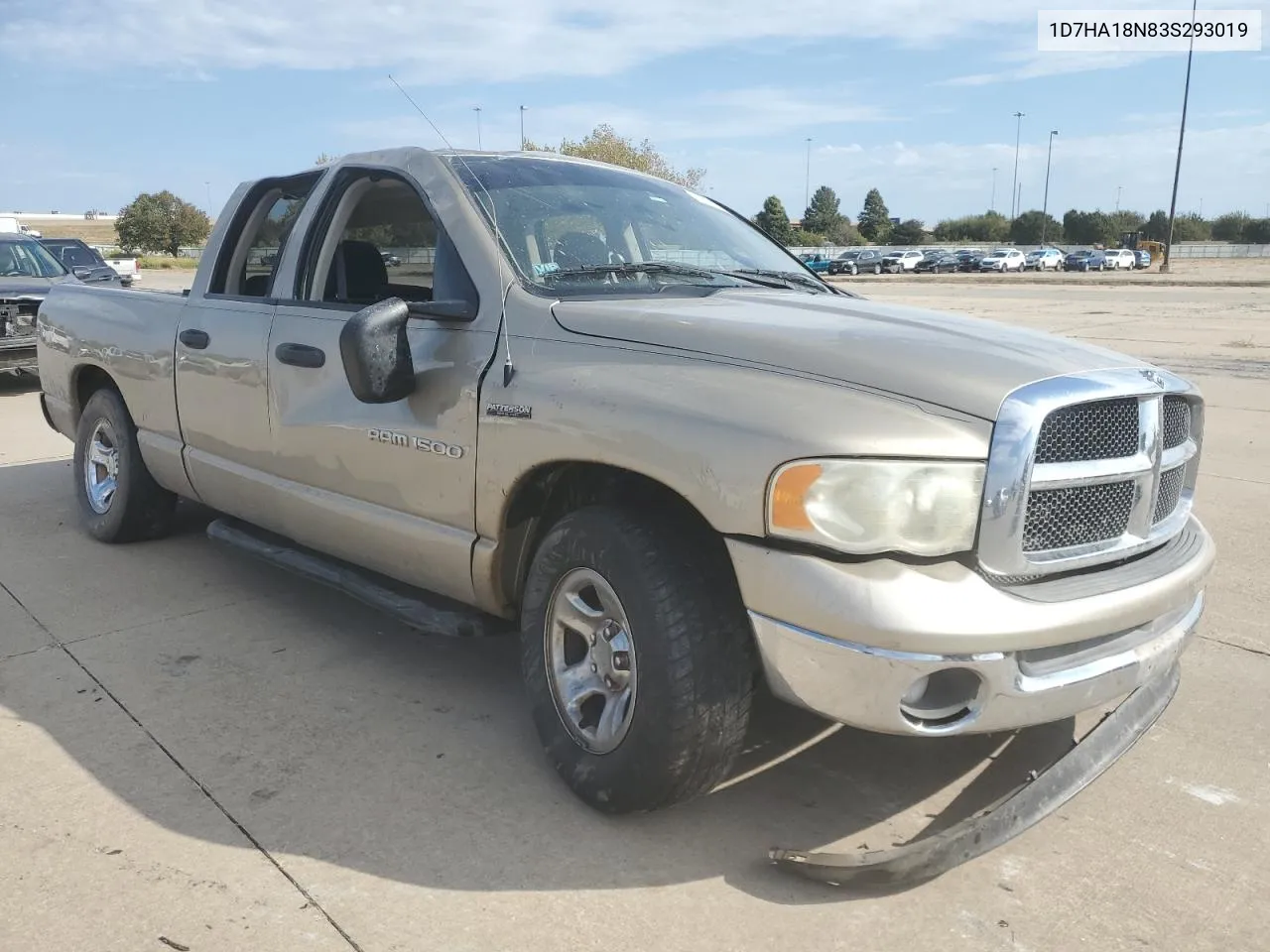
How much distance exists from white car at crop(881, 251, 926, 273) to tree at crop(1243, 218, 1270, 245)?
41.6 m

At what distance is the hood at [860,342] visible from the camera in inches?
105

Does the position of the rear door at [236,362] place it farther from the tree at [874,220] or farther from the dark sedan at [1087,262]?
the tree at [874,220]

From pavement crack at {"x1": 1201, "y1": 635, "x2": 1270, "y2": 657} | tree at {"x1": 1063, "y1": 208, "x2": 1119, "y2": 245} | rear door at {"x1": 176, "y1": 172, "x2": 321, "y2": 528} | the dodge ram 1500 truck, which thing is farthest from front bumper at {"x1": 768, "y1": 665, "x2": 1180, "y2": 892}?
tree at {"x1": 1063, "y1": 208, "x2": 1119, "y2": 245}

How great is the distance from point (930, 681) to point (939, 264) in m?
65.0

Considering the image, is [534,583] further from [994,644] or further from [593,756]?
[994,644]

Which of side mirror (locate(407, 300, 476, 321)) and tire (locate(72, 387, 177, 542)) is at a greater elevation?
side mirror (locate(407, 300, 476, 321))

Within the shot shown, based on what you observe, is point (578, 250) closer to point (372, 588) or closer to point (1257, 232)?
point (372, 588)

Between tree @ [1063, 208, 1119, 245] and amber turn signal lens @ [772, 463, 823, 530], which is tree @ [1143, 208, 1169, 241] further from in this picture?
amber turn signal lens @ [772, 463, 823, 530]

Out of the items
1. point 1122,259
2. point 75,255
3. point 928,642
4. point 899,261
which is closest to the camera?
point 928,642

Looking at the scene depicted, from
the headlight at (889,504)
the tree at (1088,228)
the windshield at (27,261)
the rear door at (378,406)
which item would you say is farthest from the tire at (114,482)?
the tree at (1088,228)

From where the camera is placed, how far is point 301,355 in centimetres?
402

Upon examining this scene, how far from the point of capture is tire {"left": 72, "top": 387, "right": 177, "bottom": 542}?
543 cm

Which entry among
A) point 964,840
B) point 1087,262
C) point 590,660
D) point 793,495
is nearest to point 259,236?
point 590,660

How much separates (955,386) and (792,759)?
1.37 meters
